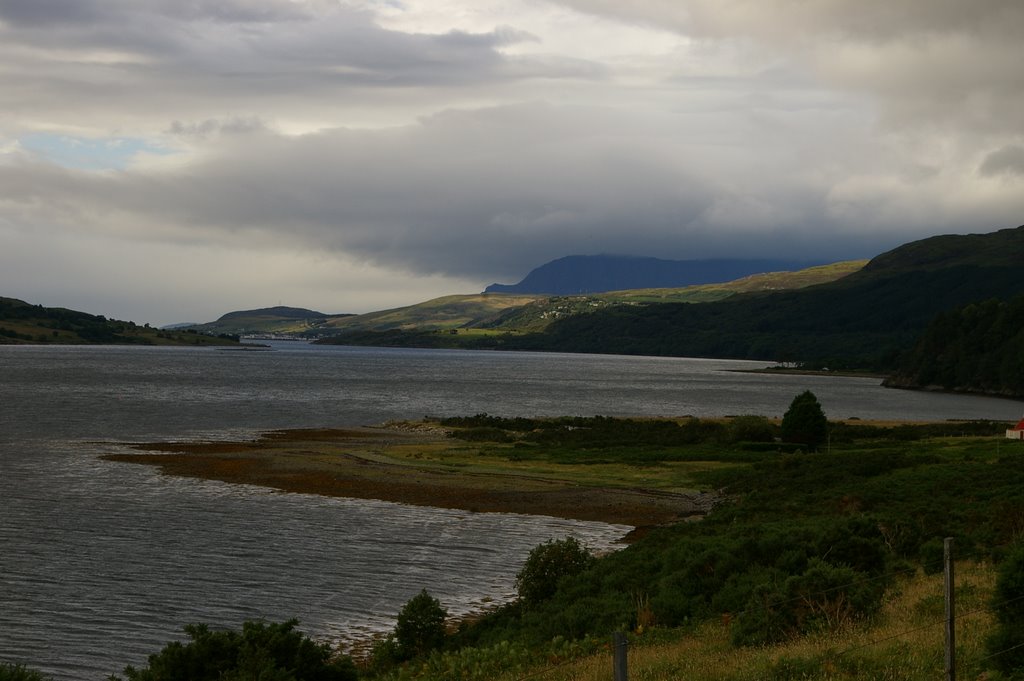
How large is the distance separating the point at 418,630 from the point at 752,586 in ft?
29.5

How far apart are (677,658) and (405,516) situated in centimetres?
3312

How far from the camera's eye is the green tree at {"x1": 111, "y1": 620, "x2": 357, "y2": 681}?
61.9 feet

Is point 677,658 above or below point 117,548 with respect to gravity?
above

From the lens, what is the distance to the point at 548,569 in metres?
31.3

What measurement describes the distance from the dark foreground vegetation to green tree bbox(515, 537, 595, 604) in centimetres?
5

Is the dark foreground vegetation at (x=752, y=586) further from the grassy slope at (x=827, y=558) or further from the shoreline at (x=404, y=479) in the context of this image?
the shoreline at (x=404, y=479)

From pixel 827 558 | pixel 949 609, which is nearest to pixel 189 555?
pixel 827 558

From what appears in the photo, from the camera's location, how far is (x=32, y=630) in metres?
29.6

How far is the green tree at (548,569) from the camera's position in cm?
3053

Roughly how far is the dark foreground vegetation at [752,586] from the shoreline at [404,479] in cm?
613

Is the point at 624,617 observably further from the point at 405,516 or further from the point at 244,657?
the point at 405,516

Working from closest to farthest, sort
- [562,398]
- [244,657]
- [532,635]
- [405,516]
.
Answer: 1. [244,657]
2. [532,635]
3. [405,516]
4. [562,398]

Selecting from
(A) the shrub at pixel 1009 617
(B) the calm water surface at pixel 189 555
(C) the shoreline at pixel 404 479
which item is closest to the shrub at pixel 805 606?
(A) the shrub at pixel 1009 617

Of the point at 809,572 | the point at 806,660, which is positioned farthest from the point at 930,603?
the point at 806,660
